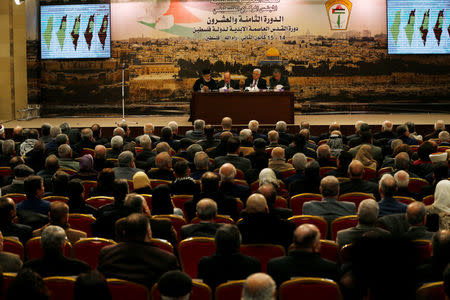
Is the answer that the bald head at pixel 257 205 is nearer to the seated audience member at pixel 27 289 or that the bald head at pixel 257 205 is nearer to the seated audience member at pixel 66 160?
the seated audience member at pixel 27 289

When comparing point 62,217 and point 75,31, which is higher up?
point 75,31

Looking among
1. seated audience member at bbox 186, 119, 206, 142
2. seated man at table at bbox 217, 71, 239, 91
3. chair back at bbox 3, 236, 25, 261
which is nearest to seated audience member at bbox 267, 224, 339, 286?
chair back at bbox 3, 236, 25, 261

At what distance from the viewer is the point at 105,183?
6.26m

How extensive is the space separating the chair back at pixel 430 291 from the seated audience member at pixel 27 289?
2.03 meters

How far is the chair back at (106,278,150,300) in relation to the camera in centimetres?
365

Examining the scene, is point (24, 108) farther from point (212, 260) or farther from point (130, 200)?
point (212, 260)

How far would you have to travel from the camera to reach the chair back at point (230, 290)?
3.65m

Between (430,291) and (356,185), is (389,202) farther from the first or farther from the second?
(430,291)

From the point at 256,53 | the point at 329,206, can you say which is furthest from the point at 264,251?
the point at 256,53

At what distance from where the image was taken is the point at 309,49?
1546cm

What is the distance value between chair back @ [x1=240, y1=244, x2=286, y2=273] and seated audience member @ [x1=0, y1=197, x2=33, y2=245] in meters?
1.74

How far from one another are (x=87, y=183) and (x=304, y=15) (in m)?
9.80

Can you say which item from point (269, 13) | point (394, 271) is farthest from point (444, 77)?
point (394, 271)

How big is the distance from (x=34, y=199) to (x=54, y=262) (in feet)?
5.80
